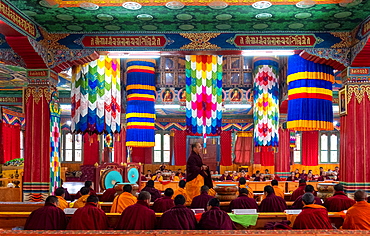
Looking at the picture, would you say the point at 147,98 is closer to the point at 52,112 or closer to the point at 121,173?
the point at 121,173

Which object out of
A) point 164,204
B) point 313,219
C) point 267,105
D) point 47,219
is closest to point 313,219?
point 313,219

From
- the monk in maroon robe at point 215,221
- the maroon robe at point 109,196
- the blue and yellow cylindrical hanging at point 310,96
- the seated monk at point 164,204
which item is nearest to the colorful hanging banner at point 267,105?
the blue and yellow cylindrical hanging at point 310,96

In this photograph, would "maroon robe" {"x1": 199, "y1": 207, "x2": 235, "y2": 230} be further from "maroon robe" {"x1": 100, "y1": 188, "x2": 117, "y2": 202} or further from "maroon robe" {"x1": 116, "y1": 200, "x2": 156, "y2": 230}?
"maroon robe" {"x1": 100, "y1": 188, "x2": 117, "y2": 202}

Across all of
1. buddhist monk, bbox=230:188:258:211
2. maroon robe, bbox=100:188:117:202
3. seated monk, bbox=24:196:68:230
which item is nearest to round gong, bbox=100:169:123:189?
maroon robe, bbox=100:188:117:202

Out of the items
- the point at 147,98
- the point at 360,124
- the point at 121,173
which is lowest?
the point at 121,173

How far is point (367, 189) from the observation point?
680 centimetres

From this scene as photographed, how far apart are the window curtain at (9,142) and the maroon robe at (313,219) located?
14.0 m

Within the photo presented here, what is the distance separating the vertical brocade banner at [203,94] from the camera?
8.03 meters

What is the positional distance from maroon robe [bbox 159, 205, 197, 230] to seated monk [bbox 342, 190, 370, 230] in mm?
1715

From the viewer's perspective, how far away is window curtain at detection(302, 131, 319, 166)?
2088 centimetres

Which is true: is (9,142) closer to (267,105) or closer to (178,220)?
(267,105)

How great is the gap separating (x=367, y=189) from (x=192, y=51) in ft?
12.6

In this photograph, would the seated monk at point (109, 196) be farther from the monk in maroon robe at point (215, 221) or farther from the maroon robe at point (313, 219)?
the maroon robe at point (313, 219)

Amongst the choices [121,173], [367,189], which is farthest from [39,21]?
[367,189]
